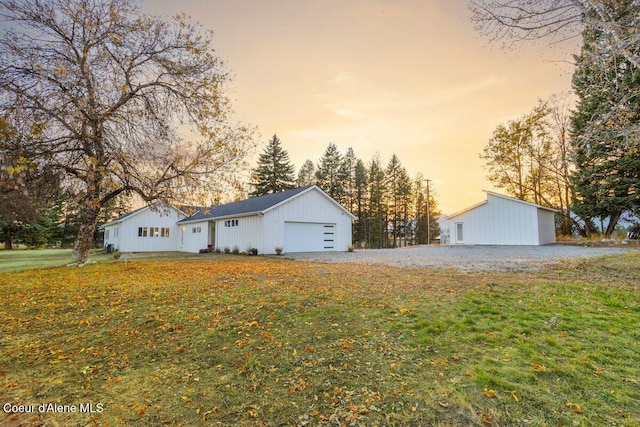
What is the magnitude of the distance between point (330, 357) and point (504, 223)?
22.9 meters

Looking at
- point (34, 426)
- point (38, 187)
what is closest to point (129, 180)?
point (38, 187)

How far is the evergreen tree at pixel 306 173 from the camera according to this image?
4616 centimetres

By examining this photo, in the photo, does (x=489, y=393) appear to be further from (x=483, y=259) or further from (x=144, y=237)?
(x=144, y=237)

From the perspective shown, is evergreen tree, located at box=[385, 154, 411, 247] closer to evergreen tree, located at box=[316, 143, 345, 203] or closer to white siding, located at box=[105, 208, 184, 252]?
evergreen tree, located at box=[316, 143, 345, 203]

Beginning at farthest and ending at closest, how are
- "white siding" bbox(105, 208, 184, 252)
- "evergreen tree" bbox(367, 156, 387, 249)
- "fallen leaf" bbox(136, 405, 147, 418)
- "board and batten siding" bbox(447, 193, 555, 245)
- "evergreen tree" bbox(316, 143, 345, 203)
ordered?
"evergreen tree" bbox(316, 143, 345, 203) < "evergreen tree" bbox(367, 156, 387, 249) < "white siding" bbox(105, 208, 184, 252) < "board and batten siding" bbox(447, 193, 555, 245) < "fallen leaf" bbox(136, 405, 147, 418)

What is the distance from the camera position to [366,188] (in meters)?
41.9

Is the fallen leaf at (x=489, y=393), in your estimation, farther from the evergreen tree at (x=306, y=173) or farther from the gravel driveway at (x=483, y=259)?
the evergreen tree at (x=306, y=173)

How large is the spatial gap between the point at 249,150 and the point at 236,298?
725 cm

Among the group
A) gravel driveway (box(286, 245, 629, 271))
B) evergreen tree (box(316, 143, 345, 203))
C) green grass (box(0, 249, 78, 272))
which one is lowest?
green grass (box(0, 249, 78, 272))

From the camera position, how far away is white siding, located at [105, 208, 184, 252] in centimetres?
2553

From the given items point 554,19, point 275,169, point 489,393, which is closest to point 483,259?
point 554,19

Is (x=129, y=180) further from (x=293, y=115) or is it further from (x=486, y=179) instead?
(x=486, y=179)

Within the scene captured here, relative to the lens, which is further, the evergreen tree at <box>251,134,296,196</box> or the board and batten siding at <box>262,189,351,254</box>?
the evergreen tree at <box>251,134,296,196</box>

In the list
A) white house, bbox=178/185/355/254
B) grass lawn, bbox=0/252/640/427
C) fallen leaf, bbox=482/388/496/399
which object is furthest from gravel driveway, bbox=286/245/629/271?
fallen leaf, bbox=482/388/496/399
